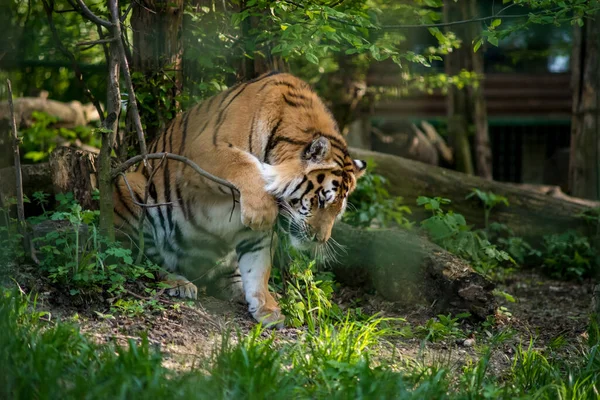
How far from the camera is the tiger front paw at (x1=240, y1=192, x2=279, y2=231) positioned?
3.81m

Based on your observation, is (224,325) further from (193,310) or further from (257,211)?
(257,211)

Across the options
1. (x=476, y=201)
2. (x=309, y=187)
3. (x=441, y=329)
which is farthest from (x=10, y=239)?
(x=476, y=201)

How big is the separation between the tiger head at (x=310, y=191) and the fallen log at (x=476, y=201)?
8.82 ft

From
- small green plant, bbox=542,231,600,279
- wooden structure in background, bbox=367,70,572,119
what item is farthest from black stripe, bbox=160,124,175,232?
wooden structure in background, bbox=367,70,572,119

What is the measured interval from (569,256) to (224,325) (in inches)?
140

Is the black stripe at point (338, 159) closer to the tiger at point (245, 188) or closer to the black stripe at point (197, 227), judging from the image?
the tiger at point (245, 188)

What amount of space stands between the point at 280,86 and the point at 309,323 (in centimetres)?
136

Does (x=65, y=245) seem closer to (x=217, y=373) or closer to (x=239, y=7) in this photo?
(x=217, y=373)

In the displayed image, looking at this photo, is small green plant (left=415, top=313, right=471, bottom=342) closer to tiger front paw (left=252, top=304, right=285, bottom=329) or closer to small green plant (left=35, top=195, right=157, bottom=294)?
tiger front paw (left=252, top=304, right=285, bottom=329)

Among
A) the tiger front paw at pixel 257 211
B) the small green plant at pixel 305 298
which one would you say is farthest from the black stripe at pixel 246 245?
the tiger front paw at pixel 257 211

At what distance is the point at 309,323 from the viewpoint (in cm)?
392

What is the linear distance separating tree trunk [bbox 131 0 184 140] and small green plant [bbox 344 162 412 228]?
65.6 inches

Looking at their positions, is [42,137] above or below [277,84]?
below

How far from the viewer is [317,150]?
401 cm
